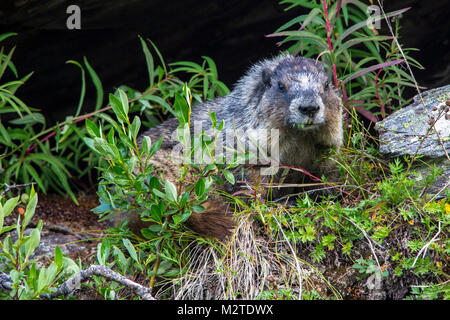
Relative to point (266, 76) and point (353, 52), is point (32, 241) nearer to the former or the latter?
point (266, 76)

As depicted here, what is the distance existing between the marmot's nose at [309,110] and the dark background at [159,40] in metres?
1.69

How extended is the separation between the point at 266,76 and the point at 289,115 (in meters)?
0.57

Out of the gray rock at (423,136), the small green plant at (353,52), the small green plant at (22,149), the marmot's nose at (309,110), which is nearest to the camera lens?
the gray rock at (423,136)

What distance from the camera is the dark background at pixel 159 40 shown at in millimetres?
4941

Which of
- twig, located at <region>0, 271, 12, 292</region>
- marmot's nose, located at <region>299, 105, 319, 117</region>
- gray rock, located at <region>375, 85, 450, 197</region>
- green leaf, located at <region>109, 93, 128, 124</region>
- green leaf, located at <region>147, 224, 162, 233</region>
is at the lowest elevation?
twig, located at <region>0, 271, 12, 292</region>

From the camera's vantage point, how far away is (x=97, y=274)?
292 centimetres

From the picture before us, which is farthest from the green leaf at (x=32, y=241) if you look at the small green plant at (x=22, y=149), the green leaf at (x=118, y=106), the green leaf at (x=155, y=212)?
the small green plant at (x=22, y=149)

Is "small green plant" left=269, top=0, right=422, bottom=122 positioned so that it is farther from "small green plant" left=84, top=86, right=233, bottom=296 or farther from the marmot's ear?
"small green plant" left=84, top=86, right=233, bottom=296

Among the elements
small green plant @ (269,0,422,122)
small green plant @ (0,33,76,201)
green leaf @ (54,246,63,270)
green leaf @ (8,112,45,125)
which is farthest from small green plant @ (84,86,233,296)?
green leaf @ (8,112,45,125)

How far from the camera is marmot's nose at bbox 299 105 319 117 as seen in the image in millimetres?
3783

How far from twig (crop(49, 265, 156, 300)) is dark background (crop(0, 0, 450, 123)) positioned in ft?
8.63

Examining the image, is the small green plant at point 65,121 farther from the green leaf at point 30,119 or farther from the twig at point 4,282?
the twig at point 4,282

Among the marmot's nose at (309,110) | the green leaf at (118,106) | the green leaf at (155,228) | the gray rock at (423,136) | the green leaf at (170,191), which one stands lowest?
the green leaf at (155,228)

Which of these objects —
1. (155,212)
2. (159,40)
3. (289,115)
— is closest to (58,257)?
(155,212)
